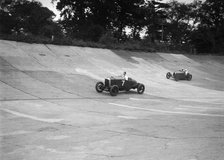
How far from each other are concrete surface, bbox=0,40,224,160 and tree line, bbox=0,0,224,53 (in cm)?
Result: 2753

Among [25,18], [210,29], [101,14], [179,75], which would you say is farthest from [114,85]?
[210,29]

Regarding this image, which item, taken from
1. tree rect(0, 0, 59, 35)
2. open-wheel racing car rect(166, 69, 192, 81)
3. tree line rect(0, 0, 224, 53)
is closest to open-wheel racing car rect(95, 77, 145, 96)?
open-wheel racing car rect(166, 69, 192, 81)

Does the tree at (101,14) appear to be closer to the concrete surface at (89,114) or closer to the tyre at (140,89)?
the concrete surface at (89,114)

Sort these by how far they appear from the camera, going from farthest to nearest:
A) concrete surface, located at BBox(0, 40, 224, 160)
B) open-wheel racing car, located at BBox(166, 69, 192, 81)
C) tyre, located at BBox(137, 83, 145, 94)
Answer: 1. open-wheel racing car, located at BBox(166, 69, 192, 81)
2. tyre, located at BBox(137, 83, 145, 94)
3. concrete surface, located at BBox(0, 40, 224, 160)

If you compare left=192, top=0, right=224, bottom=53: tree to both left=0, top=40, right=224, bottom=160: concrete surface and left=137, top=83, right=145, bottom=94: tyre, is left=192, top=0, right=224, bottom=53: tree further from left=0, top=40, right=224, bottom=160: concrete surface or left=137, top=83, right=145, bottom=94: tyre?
left=137, top=83, right=145, bottom=94: tyre

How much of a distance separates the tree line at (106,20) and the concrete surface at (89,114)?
2753 cm

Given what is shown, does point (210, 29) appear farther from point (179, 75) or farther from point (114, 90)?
point (114, 90)

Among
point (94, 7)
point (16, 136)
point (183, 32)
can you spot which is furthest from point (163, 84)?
point (183, 32)

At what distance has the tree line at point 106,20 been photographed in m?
56.2

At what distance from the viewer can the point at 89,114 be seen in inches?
482

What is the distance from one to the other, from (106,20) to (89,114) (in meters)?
50.3

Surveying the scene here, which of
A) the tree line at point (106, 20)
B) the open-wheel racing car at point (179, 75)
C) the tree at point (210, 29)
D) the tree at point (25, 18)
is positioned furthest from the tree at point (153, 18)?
the open-wheel racing car at point (179, 75)

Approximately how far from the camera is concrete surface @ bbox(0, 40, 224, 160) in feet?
23.8

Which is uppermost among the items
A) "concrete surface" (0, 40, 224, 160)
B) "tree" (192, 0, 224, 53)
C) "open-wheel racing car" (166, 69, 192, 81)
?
"tree" (192, 0, 224, 53)
